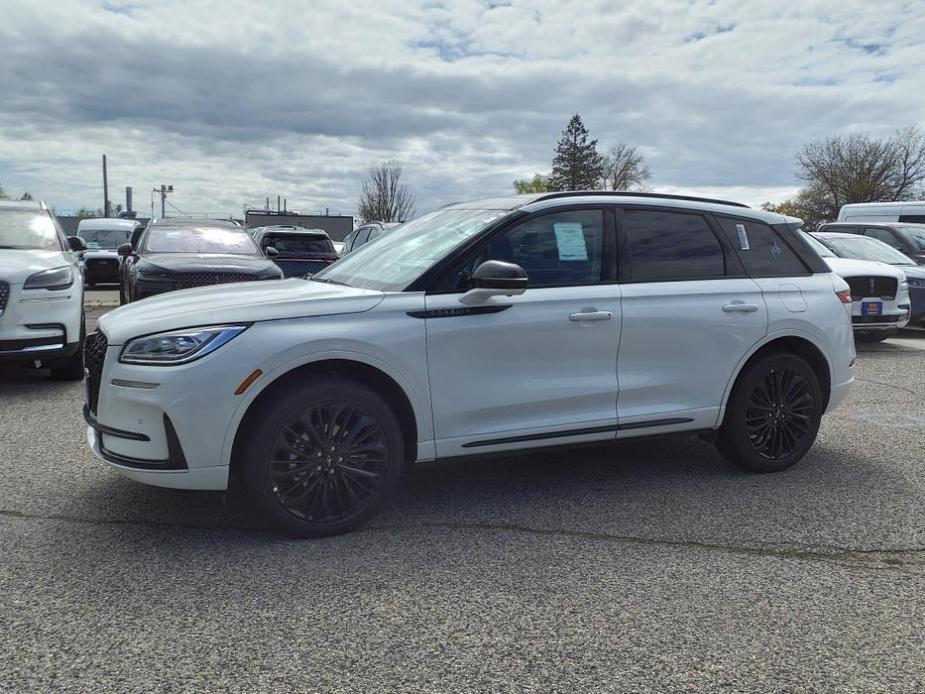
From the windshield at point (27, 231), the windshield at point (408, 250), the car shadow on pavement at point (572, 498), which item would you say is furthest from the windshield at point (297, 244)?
the car shadow on pavement at point (572, 498)

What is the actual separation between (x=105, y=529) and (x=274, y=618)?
134 cm

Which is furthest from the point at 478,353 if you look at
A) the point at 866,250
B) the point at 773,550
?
the point at 866,250

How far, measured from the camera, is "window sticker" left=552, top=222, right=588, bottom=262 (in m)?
4.44

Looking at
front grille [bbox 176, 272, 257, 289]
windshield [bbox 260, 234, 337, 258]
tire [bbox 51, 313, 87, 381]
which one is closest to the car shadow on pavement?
tire [bbox 51, 313, 87, 381]

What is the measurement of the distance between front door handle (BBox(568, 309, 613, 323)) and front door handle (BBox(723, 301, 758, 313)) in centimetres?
82

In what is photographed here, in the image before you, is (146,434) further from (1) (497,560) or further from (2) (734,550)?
(2) (734,550)

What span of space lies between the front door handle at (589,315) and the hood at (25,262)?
205 inches

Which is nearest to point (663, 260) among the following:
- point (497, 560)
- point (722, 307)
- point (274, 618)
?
point (722, 307)

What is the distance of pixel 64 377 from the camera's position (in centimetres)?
786

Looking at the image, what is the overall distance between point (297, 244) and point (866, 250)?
999cm

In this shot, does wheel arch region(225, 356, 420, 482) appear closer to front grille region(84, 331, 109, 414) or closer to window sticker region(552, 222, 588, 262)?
front grille region(84, 331, 109, 414)

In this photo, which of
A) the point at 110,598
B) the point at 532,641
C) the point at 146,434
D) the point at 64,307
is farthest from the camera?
the point at 64,307

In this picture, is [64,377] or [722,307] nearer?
[722,307]

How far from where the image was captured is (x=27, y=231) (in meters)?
8.18
